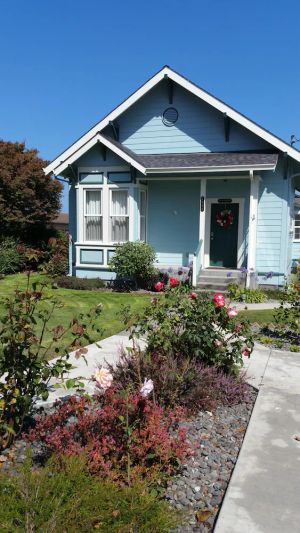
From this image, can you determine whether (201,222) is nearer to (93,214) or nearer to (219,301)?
(93,214)

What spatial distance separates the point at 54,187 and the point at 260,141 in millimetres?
10284

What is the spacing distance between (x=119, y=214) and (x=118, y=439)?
11.0 m


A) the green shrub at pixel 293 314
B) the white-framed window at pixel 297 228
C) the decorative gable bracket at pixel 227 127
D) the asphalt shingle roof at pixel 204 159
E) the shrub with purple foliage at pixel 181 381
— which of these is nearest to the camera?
the shrub with purple foliage at pixel 181 381

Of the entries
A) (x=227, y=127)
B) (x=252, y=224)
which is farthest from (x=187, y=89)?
(x=252, y=224)

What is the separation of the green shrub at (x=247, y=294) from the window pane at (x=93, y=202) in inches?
198

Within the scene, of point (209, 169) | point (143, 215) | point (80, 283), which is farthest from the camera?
point (143, 215)

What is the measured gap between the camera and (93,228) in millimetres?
13953

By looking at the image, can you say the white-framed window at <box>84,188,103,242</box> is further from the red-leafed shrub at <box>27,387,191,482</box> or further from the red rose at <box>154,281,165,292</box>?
the red-leafed shrub at <box>27,387,191,482</box>

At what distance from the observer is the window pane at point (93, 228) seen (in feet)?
45.5

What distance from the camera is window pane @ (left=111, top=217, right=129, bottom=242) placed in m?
13.6

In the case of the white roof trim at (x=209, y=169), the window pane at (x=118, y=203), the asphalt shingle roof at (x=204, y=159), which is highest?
the asphalt shingle roof at (x=204, y=159)

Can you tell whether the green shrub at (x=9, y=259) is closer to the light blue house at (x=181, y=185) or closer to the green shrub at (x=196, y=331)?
the light blue house at (x=181, y=185)

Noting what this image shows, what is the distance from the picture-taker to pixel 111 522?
7.79 ft

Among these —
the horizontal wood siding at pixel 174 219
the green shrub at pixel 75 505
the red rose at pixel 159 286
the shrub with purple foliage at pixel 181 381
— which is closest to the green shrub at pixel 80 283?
the horizontal wood siding at pixel 174 219
